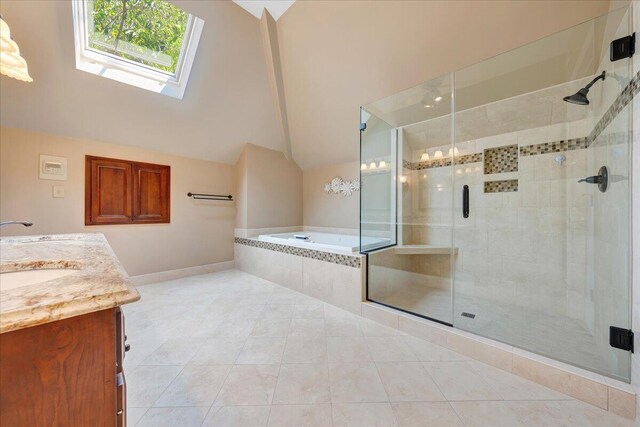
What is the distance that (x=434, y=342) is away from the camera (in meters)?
1.82

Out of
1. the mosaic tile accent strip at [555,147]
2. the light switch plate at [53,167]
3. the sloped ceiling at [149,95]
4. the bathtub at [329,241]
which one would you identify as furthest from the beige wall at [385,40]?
the light switch plate at [53,167]

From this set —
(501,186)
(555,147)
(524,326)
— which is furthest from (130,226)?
(555,147)

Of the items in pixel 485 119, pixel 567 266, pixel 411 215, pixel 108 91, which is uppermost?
pixel 108 91

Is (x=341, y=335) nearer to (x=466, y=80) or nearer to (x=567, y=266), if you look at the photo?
→ (x=567, y=266)

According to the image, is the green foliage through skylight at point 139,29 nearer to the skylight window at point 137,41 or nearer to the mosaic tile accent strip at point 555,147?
the skylight window at point 137,41

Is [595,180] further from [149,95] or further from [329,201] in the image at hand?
[149,95]

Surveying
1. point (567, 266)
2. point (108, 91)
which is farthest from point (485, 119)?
point (108, 91)

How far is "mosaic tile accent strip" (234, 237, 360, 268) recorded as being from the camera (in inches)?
95.7

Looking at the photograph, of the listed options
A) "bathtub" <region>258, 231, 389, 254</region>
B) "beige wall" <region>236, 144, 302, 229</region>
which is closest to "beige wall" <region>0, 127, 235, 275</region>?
"beige wall" <region>236, 144, 302, 229</region>

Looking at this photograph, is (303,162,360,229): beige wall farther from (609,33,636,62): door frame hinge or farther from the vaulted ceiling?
(609,33,636,62): door frame hinge

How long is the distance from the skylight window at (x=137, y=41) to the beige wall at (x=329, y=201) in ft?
7.76

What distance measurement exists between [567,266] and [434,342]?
5.00 feet

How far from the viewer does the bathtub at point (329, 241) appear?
8.55 ft

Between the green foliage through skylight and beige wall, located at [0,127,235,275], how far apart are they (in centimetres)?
111
